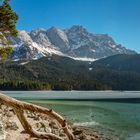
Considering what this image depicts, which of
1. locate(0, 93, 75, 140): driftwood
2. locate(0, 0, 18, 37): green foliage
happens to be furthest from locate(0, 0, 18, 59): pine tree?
locate(0, 93, 75, 140): driftwood

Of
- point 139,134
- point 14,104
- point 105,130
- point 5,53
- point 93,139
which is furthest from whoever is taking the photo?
point 105,130

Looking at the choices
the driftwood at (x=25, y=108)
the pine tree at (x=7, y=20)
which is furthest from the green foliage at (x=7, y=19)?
the driftwood at (x=25, y=108)

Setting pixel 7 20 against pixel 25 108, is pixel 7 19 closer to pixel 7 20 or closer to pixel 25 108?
pixel 7 20

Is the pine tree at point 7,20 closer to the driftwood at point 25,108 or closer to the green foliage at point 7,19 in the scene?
the green foliage at point 7,19

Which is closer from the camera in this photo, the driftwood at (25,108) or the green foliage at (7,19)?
the driftwood at (25,108)

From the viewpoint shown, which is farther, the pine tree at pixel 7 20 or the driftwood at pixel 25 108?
the pine tree at pixel 7 20

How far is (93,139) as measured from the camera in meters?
37.8

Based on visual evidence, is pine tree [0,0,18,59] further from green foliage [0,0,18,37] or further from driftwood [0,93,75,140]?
driftwood [0,93,75,140]

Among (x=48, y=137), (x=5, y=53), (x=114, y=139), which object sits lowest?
(x=114, y=139)

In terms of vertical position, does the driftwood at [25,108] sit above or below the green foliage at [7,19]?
below

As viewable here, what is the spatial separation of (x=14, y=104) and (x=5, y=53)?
44.6ft

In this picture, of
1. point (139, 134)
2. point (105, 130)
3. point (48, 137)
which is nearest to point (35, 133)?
point (48, 137)

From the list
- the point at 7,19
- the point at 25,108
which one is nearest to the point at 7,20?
the point at 7,19

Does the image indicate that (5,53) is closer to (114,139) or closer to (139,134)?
(114,139)
